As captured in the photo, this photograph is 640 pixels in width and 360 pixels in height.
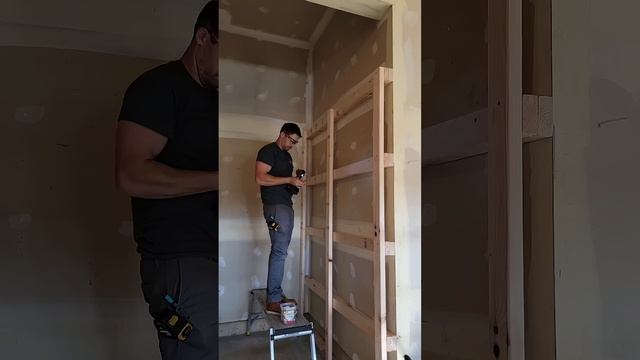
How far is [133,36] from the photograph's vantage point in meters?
0.56

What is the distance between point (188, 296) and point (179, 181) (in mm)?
223

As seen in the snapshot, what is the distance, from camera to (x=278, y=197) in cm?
88

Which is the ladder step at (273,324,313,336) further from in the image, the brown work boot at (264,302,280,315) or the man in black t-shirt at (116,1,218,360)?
the man in black t-shirt at (116,1,218,360)

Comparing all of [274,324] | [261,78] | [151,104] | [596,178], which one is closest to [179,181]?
[151,104]

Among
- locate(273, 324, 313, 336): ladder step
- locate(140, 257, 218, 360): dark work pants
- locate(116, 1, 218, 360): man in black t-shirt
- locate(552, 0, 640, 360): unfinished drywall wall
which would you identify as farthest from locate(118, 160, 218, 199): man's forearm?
locate(552, 0, 640, 360): unfinished drywall wall

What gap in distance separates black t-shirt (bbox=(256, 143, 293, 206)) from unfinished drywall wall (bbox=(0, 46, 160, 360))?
1.14 feet

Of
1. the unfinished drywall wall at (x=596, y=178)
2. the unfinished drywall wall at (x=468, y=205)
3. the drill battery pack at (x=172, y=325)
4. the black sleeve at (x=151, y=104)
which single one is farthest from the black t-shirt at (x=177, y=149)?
the unfinished drywall wall at (x=596, y=178)

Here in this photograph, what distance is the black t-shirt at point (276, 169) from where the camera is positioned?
0.84 metres

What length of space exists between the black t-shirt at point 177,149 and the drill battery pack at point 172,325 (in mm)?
108

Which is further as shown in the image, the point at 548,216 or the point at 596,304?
the point at 596,304

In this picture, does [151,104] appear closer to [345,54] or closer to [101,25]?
[101,25]

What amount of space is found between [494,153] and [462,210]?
0.28 metres

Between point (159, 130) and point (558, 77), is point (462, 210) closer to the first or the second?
point (558, 77)

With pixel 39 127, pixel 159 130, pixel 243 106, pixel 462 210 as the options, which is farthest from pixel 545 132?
pixel 39 127
